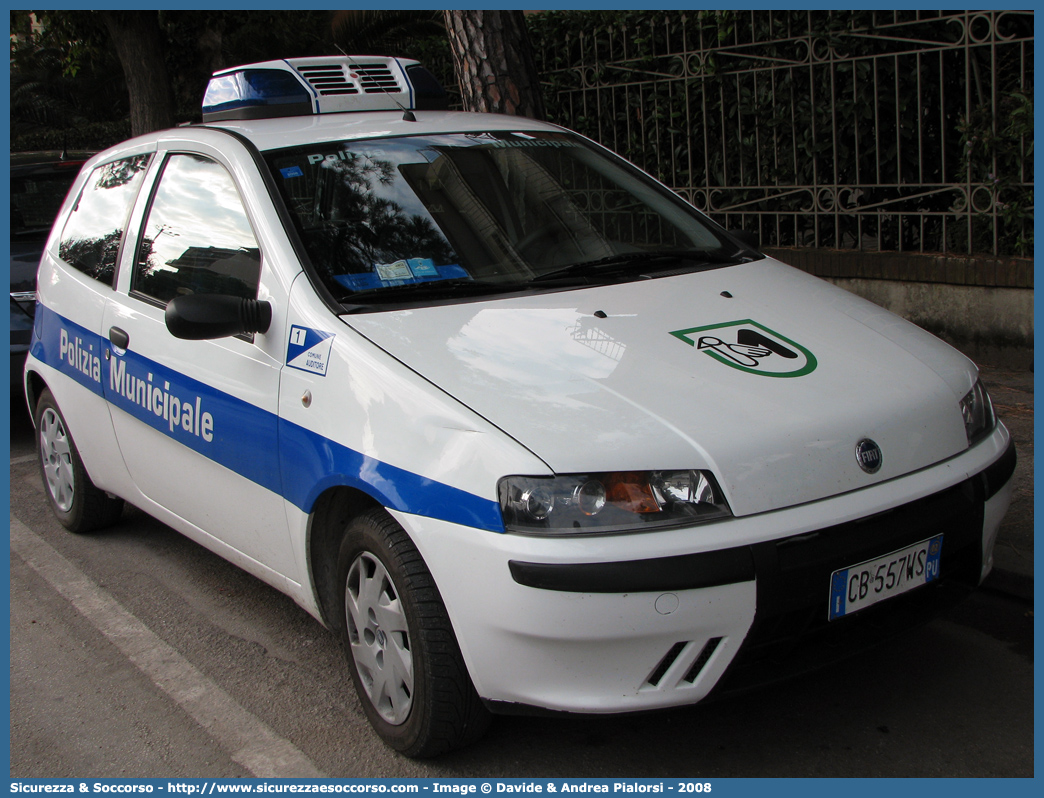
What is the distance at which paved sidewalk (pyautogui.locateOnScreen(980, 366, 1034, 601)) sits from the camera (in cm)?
371

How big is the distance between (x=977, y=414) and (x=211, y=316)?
7.44 feet

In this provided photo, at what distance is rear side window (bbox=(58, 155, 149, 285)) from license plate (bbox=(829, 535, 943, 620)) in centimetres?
307

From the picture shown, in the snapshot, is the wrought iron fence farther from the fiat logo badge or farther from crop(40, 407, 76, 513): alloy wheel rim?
crop(40, 407, 76, 513): alloy wheel rim

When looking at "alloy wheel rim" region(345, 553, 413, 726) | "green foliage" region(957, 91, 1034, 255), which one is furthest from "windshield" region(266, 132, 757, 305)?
"green foliage" region(957, 91, 1034, 255)

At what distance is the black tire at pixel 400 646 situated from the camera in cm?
265

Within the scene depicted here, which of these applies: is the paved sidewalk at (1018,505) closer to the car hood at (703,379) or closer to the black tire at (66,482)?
the car hood at (703,379)

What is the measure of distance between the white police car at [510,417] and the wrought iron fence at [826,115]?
307 centimetres

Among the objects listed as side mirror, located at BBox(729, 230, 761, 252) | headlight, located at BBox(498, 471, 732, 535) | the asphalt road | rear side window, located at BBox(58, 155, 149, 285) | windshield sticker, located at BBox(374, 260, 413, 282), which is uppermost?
rear side window, located at BBox(58, 155, 149, 285)

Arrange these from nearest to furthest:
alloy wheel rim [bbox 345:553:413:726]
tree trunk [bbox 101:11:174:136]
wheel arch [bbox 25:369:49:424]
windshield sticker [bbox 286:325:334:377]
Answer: alloy wheel rim [bbox 345:553:413:726]
windshield sticker [bbox 286:325:334:377]
wheel arch [bbox 25:369:49:424]
tree trunk [bbox 101:11:174:136]

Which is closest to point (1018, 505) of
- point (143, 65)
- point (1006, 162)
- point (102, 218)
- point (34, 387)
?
point (1006, 162)

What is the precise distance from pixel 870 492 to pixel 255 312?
6.00 ft

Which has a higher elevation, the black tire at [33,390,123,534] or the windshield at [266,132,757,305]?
the windshield at [266,132,757,305]

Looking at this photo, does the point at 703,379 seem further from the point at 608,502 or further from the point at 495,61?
the point at 495,61

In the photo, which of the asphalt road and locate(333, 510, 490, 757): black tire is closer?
locate(333, 510, 490, 757): black tire
